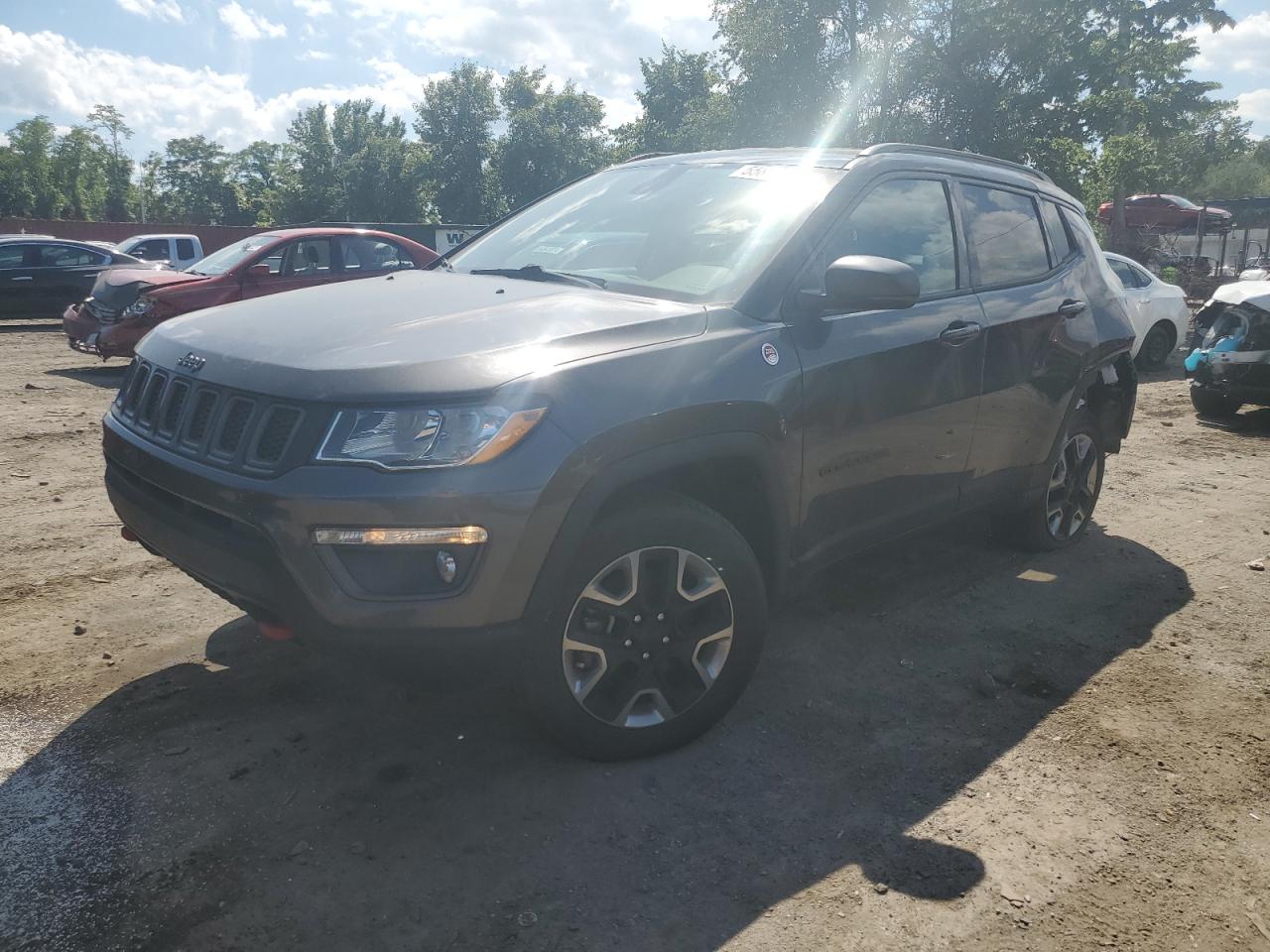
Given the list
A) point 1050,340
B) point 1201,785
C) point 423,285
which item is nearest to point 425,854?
point 423,285

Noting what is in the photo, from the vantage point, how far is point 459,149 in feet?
228

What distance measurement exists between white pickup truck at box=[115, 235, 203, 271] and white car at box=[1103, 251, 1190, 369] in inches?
637

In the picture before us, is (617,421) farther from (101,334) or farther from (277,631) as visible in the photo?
(101,334)

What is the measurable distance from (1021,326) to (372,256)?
8958mm

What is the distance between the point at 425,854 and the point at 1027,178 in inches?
161

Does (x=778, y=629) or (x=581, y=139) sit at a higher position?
(x=581, y=139)

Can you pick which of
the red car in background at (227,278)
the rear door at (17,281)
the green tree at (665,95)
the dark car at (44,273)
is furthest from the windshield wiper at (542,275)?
the green tree at (665,95)

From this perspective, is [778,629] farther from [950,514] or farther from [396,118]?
[396,118]

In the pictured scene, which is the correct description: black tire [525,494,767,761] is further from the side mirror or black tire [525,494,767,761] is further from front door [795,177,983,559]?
the side mirror

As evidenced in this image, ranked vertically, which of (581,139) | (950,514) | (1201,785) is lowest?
(1201,785)

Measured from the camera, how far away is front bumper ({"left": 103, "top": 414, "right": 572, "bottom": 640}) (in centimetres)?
247

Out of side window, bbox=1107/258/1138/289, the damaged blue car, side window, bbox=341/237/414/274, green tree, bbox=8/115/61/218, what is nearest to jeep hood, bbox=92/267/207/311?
side window, bbox=341/237/414/274

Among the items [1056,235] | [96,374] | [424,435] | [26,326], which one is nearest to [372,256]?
[96,374]

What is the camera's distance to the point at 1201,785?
3107 mm
